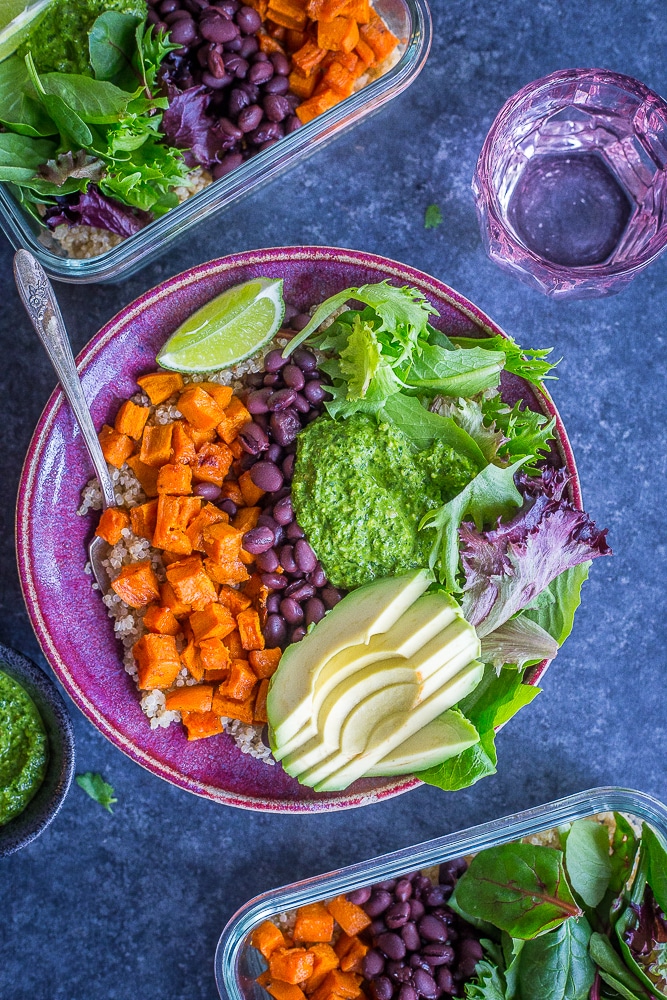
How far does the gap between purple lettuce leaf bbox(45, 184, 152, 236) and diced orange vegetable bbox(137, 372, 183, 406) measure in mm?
402

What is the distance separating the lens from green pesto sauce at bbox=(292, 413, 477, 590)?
2025mm

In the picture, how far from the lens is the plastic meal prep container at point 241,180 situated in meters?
2.14

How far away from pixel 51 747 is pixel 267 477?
0.96 m

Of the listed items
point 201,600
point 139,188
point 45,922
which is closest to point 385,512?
point 201,600

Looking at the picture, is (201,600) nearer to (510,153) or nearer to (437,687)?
(437,687)

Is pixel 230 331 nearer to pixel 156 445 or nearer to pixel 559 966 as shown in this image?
pixel 156 445

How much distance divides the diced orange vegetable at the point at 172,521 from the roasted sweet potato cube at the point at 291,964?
1.14m

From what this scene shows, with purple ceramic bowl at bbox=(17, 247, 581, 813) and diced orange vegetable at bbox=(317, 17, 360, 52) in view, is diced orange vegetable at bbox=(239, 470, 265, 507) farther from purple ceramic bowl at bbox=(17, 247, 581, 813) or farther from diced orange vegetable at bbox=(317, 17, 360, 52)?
diced orange vegetable at bbox=(317, 17, 360, 52)

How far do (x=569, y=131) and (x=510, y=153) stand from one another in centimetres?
20

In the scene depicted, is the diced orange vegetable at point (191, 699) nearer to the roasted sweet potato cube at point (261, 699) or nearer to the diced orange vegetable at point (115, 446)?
the roasted sweet potato cube at point (261, 699)

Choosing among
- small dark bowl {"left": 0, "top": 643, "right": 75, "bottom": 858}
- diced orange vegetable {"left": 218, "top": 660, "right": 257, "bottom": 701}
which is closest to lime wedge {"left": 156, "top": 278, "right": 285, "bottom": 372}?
diced orange vegetable {"left": 218, "top": 660, "right": 257, "bottom": 701}

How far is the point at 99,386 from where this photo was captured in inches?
85.5

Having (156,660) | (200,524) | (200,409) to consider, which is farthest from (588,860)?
(200,409)

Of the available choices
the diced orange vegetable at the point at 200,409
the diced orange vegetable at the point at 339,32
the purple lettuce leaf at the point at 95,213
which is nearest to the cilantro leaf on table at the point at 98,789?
the diced orange vegetable at the point at 200,409
